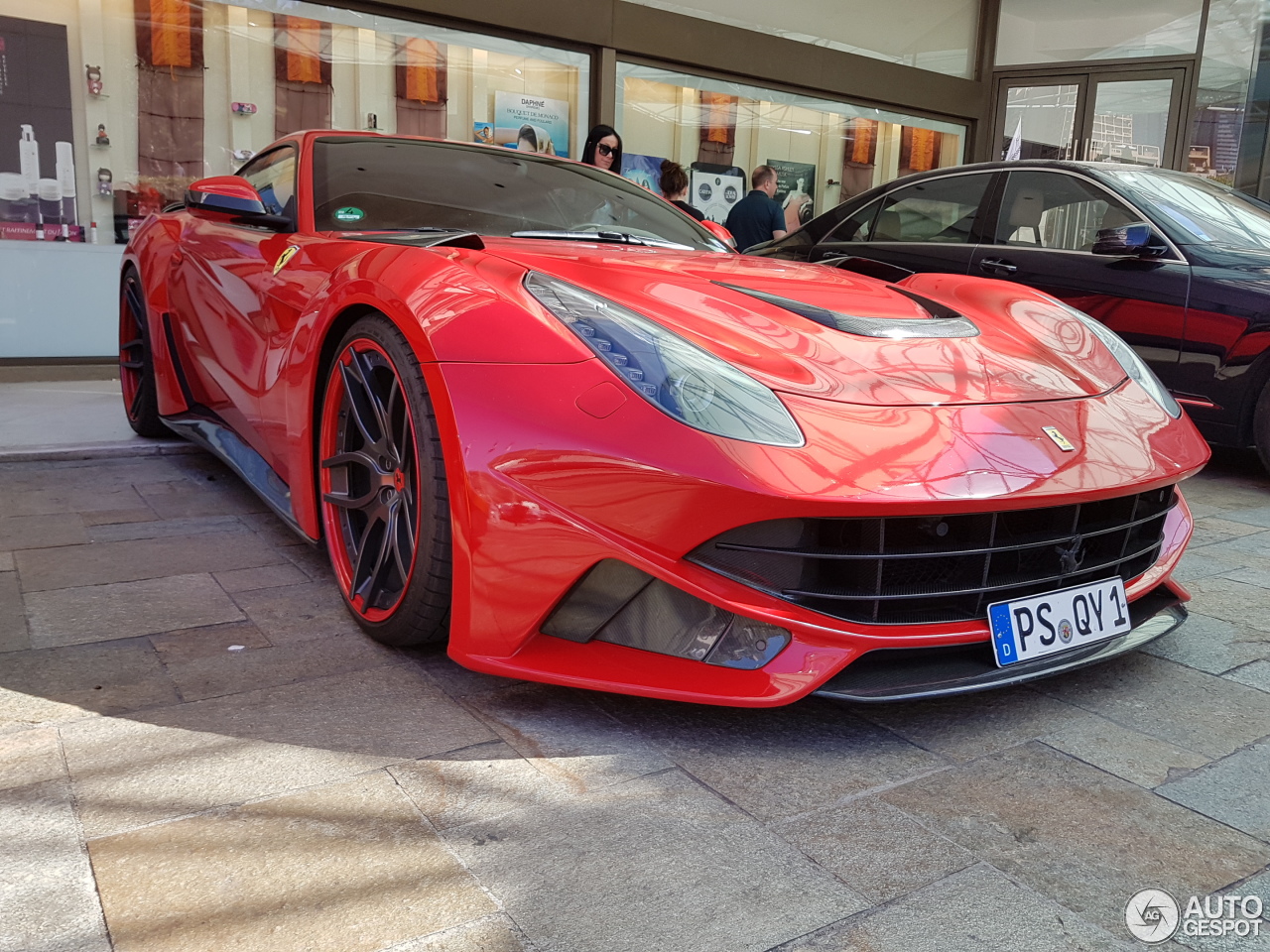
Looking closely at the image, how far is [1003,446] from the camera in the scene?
1.92 meters

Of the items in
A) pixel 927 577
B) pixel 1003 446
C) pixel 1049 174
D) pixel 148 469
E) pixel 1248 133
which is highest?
pixel 1248 133

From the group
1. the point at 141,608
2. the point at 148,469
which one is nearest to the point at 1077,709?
the point at 141,608

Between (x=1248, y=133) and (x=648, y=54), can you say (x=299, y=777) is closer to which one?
(x=648, y=54)

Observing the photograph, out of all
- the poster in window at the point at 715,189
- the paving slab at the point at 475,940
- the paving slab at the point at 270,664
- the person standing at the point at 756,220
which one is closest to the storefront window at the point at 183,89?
the person standing at the point at 756,220

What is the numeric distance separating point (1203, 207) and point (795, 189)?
5.65 meters

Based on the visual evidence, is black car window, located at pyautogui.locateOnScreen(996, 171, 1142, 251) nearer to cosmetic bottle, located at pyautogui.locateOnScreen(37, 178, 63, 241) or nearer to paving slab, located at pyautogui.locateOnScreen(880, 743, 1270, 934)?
paving slab, located at pyautogui.locateOnScreen(880, 743, 1270, 934)

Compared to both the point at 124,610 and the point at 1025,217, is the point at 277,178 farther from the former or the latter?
the point at 1025,217

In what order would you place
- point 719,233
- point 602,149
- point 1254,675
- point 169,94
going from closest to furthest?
point 1254,675, point 719,233, point 602,149, point 169,94

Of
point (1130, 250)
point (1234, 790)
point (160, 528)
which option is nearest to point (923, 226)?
point (1130, 250)

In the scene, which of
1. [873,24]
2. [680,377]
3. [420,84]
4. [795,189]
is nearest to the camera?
[680,377]

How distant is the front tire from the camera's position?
205 centimetres

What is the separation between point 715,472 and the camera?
5.62ft

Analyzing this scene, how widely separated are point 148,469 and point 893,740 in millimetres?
3210

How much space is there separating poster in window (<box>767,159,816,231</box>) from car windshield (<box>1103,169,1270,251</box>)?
507 cm
